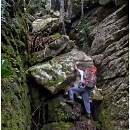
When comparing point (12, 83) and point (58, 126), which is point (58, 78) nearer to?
point (58, 126)

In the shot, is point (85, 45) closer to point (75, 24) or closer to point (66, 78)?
point (75, 24)

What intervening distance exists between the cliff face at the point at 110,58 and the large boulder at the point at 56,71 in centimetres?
109

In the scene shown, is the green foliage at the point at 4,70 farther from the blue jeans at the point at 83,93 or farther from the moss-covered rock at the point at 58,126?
the blue jeans at the point at 83,93

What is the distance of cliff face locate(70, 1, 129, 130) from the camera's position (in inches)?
317

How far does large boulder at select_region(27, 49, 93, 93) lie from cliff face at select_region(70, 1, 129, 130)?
1087 millimetres

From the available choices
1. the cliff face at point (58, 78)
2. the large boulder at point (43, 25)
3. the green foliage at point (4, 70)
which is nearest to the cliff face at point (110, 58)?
the cliff face at point (58, 78)

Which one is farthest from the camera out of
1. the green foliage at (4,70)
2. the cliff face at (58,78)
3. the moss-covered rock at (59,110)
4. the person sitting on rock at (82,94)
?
the person sitting on rock at (82,94)

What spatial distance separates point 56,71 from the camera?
9312 millimetres

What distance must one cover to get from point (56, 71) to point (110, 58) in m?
2.43

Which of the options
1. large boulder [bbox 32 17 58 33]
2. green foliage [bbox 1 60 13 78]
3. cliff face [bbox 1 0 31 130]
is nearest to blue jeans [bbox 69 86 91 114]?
cliff face [bbox 1 0 31 130]

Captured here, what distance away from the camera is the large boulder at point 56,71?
29.1 feet

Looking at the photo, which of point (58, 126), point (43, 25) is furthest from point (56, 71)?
point (43, 25)

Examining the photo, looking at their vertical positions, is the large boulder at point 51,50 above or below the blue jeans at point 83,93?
above

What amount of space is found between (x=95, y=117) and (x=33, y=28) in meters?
8.17
